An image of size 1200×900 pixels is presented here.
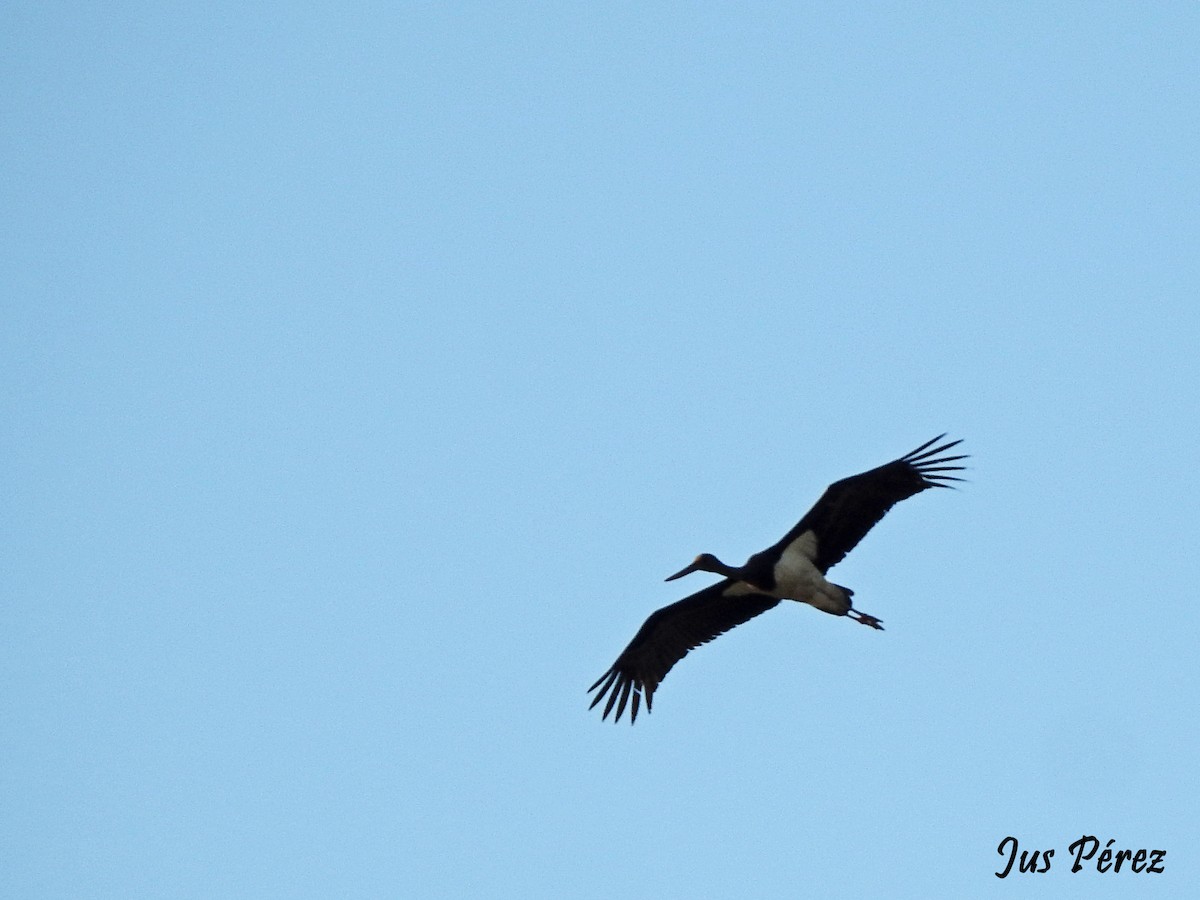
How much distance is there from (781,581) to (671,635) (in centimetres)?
172

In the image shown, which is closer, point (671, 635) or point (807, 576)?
point (807, 576)

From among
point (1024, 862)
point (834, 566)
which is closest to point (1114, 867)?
point (1024, 862)

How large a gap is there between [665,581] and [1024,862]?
16.8 ft

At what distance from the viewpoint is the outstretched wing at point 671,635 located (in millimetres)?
18188

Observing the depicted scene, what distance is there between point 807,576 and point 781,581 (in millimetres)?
300

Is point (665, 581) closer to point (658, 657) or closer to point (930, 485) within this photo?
point (658, 657)

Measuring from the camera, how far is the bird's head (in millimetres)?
18422

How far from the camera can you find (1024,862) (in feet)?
53.9

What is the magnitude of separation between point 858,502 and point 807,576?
948mm

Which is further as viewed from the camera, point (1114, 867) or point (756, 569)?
point (756, 569)

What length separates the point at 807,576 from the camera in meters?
17.2

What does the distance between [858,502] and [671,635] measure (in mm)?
2817

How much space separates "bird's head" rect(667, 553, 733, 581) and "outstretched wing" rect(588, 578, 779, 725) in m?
0.32

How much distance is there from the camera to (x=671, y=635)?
18438 millimetres
